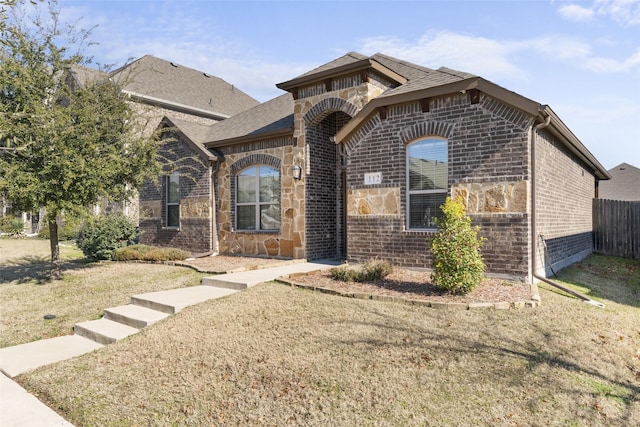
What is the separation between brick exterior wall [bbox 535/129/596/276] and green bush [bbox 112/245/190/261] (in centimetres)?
960

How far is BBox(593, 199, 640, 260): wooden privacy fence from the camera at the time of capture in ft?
44.8

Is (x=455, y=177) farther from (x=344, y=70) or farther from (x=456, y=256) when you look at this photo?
(x=344, y=70)

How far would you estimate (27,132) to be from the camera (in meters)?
8.93

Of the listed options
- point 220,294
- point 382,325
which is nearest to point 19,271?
point 220,294

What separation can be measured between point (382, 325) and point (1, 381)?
4666mm

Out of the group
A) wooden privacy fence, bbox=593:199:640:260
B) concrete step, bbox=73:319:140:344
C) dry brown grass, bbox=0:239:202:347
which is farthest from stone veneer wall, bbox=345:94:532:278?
wooden privacy fence, bbox=593:199:640:260

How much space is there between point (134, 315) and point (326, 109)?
727 centimetres

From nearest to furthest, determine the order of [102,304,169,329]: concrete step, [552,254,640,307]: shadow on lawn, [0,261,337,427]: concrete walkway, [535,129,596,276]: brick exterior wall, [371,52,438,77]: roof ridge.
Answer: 1. [0,261,337,427]: concrete walkway
2. [102,304,169,329]: concrete step
3. [552,254,640,307]: shadow on lawn
4. [535,129,596,276]: brick exterior wall
5. [371,52,438,77]: roof ridge

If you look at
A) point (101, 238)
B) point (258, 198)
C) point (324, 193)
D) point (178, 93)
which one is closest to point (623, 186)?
point (324, 193)

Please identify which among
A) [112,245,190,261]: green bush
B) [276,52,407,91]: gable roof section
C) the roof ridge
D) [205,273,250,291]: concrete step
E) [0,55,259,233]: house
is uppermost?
[0,55,259,233]: house

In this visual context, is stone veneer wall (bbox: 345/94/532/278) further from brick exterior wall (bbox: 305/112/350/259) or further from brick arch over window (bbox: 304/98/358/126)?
brick exterior wall (bbox: 305/112/350/259)

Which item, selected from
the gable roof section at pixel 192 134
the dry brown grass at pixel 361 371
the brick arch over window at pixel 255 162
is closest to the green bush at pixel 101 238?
the gable roof section at pixel 192 134

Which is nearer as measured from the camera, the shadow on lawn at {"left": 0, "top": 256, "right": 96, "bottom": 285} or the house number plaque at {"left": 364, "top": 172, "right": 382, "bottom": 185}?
the house number plaque at {"left": 364, "top": 172, "right": 382, "bottom": 185}

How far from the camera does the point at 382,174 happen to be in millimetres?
9586
